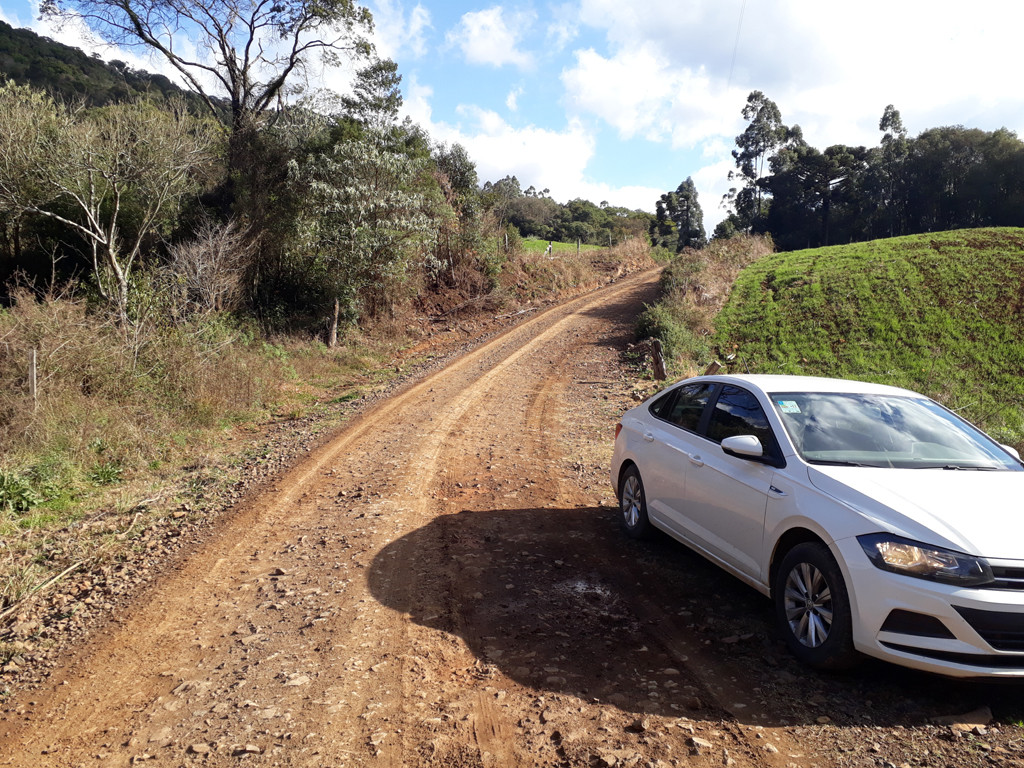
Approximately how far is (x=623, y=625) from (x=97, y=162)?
16.4 metres

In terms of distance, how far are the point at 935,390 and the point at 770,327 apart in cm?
701

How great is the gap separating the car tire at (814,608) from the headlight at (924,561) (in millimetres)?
255

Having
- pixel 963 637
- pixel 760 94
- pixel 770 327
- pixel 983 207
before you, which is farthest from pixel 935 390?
pixel 760 94

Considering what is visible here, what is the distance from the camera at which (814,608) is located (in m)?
3.85

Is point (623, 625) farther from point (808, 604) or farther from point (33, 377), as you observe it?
point (33, 377)

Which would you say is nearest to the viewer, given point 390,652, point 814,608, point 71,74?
point 814,608

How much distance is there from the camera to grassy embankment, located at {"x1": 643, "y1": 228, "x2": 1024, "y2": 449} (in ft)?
58.1

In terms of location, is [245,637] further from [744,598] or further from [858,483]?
[858,483]

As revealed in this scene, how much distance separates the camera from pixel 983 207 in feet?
161

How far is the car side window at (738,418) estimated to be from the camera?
15.6 feet

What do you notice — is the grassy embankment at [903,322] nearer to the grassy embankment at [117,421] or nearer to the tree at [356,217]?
the tree at [356,217]

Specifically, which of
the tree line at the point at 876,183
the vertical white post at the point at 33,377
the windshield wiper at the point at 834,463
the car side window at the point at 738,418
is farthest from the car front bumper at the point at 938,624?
the tree line at the point at 876,183

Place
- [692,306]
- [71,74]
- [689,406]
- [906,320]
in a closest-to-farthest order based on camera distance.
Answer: [689,406] < [692,306] < [906,320] < [71,74]

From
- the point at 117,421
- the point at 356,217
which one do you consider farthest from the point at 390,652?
the point at 356,217
